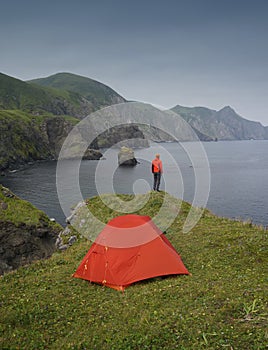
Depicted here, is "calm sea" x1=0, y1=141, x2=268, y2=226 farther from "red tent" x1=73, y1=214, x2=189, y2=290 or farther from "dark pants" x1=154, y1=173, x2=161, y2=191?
"red tent" x1=73, y1=214, x2=189, y2=290

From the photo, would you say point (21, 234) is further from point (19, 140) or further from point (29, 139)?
point (29, 139)

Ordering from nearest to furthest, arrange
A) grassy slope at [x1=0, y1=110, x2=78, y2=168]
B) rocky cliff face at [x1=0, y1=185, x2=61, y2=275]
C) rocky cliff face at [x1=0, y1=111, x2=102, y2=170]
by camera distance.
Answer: rocky cliff face at [x1=0, y1=185, x2=61, y2=275], grassy slope at [x1=0, y1=110, x2=78, y2=168], rocky cliff face at [x1=0, y1=111, x2=102, y2=170]

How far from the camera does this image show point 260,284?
1336 cm

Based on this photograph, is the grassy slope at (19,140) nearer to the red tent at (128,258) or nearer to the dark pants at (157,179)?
the dark pants at (157,179)

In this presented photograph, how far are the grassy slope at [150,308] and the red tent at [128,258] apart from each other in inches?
18.7

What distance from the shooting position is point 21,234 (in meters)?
31.9

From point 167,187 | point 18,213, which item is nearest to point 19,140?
point 167,187

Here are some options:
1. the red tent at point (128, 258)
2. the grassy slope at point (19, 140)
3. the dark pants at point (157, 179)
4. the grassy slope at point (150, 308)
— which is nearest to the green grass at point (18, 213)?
the dark pants at point (157, 179)

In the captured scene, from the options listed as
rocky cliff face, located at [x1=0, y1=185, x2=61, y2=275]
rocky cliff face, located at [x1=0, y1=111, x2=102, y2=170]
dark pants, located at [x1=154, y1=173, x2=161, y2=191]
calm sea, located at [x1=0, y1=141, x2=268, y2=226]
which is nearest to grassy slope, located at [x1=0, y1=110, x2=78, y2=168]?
rocky cliff face, located at [x1=0, y1=111, x2=102, y2=170]

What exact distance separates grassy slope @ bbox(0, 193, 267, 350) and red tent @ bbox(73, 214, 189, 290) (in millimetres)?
475

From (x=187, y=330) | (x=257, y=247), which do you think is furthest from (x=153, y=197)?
(x=187, y=330)

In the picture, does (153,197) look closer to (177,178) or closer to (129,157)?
(177,178)

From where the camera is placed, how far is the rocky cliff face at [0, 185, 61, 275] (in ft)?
99.7

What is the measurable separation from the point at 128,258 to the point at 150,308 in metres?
3.59
